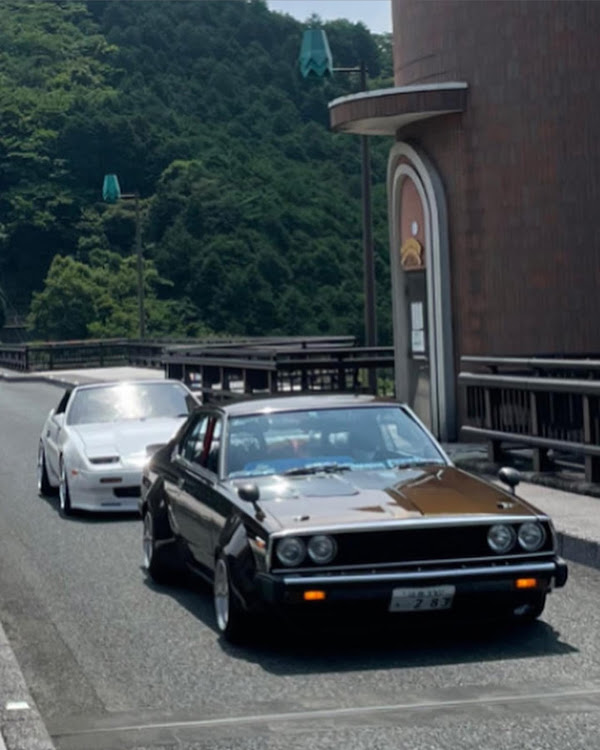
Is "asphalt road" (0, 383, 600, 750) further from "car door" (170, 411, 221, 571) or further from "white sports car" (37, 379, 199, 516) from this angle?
"white sports car" (37, 379, 199, 516)

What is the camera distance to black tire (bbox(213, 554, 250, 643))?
28.1 ft

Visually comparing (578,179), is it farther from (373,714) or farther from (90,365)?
(90,365)

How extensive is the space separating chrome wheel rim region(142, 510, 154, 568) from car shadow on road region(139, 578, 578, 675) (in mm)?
1661

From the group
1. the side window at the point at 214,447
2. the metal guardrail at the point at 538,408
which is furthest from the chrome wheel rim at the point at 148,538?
the metal guardrail at the point at 538,408

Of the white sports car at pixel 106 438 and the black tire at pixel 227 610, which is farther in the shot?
the white sports car at pixel 106 438

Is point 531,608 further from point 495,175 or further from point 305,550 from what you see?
point 495,175

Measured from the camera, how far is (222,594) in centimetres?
882

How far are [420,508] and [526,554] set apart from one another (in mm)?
593

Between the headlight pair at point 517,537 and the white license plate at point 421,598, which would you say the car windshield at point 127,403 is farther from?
the white license plate at point 421,598

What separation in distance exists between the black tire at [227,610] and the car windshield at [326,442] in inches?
30.7

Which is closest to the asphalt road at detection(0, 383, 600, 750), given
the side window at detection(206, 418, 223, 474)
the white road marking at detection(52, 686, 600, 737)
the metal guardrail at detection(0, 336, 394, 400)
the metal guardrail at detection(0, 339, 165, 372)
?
the white road marking at detection(52, 686, 600, 737)

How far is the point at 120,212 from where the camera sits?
4596 inches

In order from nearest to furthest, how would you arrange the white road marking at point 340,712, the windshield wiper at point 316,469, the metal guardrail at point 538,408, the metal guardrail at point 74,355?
the white road marking at point 340,712
the windshield wiper at point 316,469
the metal guardrail at point 538,408
the metal guardrail at point 74,355

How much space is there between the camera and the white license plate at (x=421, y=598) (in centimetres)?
820
